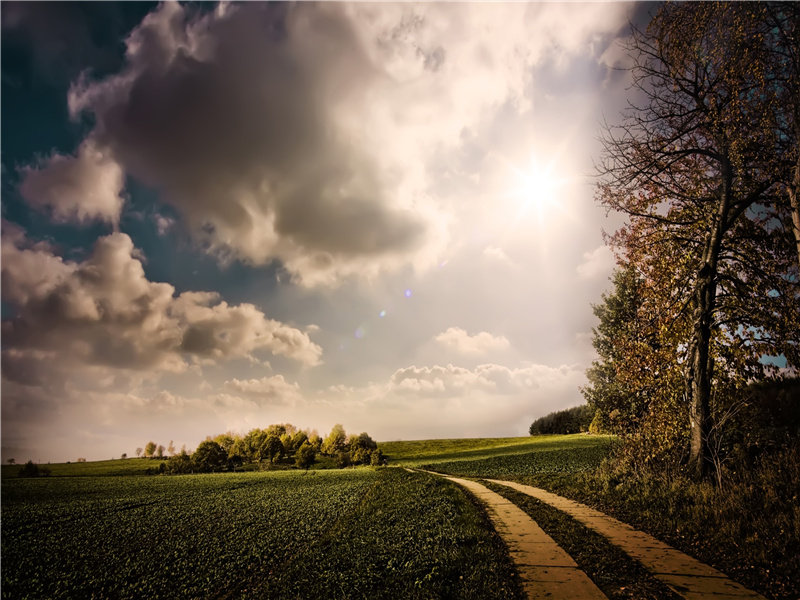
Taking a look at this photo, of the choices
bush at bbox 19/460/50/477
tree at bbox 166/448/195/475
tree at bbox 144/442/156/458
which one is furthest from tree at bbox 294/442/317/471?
tree at bbox 144/442/156/458

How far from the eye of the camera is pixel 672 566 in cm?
554

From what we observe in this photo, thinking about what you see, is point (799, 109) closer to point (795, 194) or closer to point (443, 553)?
point (795, 194)

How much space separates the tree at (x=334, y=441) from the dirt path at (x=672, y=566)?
3156 inches

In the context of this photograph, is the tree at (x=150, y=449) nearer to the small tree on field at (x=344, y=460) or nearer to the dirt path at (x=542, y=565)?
the small tree on field at (x=344, y=460)

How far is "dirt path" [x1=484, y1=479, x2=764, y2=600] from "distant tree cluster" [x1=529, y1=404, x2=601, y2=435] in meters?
82.0

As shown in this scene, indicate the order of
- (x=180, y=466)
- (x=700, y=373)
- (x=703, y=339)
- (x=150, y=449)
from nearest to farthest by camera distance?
(x=700, y=373) < (x=703, y=339) < (x=180, y=466) < (x=150, y=449)

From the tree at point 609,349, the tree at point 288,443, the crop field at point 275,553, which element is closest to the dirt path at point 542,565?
the crop field at point 275,553

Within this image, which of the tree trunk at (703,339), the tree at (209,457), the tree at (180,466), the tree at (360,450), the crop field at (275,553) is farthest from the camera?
the tree at (209,457)

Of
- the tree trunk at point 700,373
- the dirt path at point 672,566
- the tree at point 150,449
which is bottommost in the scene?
the tree at point 150,449

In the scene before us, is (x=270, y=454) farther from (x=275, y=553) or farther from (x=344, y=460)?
(x=275, y=553)

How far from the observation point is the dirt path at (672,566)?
4.64m

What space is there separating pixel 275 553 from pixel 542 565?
25.6 ft

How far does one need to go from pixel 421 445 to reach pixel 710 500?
303ft

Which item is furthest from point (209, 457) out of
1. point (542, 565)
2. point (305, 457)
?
point (542, 565)
